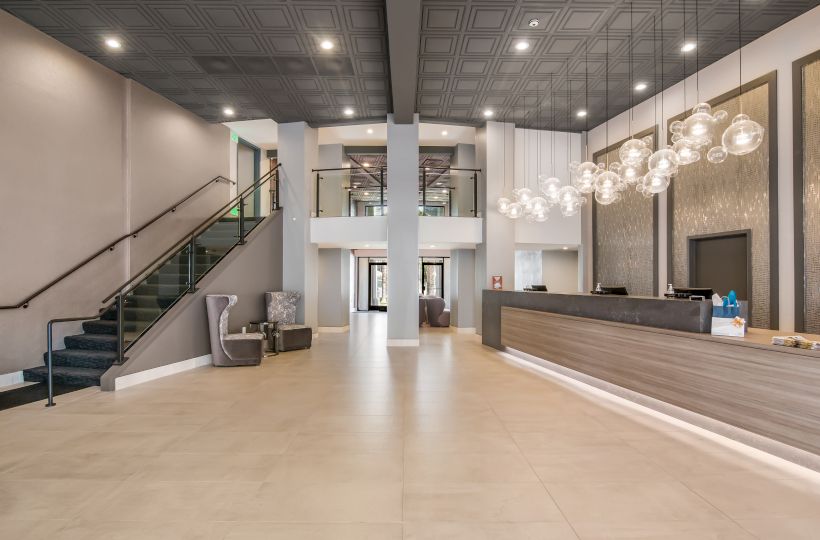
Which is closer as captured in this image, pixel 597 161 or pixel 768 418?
pixel 768 418

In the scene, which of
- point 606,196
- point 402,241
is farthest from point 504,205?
point 606,196

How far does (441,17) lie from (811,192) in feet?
19.5

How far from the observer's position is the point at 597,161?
10797mm

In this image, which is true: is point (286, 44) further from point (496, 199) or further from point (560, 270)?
point (560, 270)

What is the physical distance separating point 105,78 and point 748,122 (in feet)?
32.3

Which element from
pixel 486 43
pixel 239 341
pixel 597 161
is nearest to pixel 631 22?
pixel 486 43

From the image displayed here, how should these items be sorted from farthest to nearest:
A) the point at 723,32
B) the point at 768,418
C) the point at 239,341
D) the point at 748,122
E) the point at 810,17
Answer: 1. the point at 239,341
2. the point at 723,32
3. the point at 810,17
4. the point at 748,122
5. the point at 768,418

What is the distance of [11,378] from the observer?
5.74 m

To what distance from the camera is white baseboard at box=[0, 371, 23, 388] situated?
18.5 feet

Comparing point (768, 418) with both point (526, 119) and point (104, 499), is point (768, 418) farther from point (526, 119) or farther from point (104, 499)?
point (526, 119)

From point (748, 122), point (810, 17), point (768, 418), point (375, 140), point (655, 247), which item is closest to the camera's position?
point (768, 418)

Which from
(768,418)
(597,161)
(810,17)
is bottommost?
(768,418)

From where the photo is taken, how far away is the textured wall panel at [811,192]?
19.1 feet

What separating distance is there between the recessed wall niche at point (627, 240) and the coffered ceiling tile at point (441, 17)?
5209 mm
